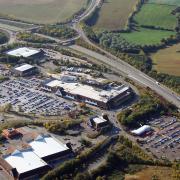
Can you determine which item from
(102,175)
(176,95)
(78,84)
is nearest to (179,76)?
(176,95)

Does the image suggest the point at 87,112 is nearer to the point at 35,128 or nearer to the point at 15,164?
the point at 35,128

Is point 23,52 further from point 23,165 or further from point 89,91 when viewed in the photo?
point 23,165

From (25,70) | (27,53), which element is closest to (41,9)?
(27,53)

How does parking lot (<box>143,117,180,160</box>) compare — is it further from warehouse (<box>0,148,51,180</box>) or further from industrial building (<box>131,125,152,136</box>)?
warehouse (<box>0,148,51,180</box>)

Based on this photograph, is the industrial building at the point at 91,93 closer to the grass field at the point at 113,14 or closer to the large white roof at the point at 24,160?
the large white roof at the point at 24,160

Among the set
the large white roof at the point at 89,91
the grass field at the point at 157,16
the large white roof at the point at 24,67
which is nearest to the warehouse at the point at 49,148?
the large white roof at the point at 89,91

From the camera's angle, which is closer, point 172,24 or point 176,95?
point 176,95

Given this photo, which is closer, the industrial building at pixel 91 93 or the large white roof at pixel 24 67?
the industrial building at pixel 91 93
